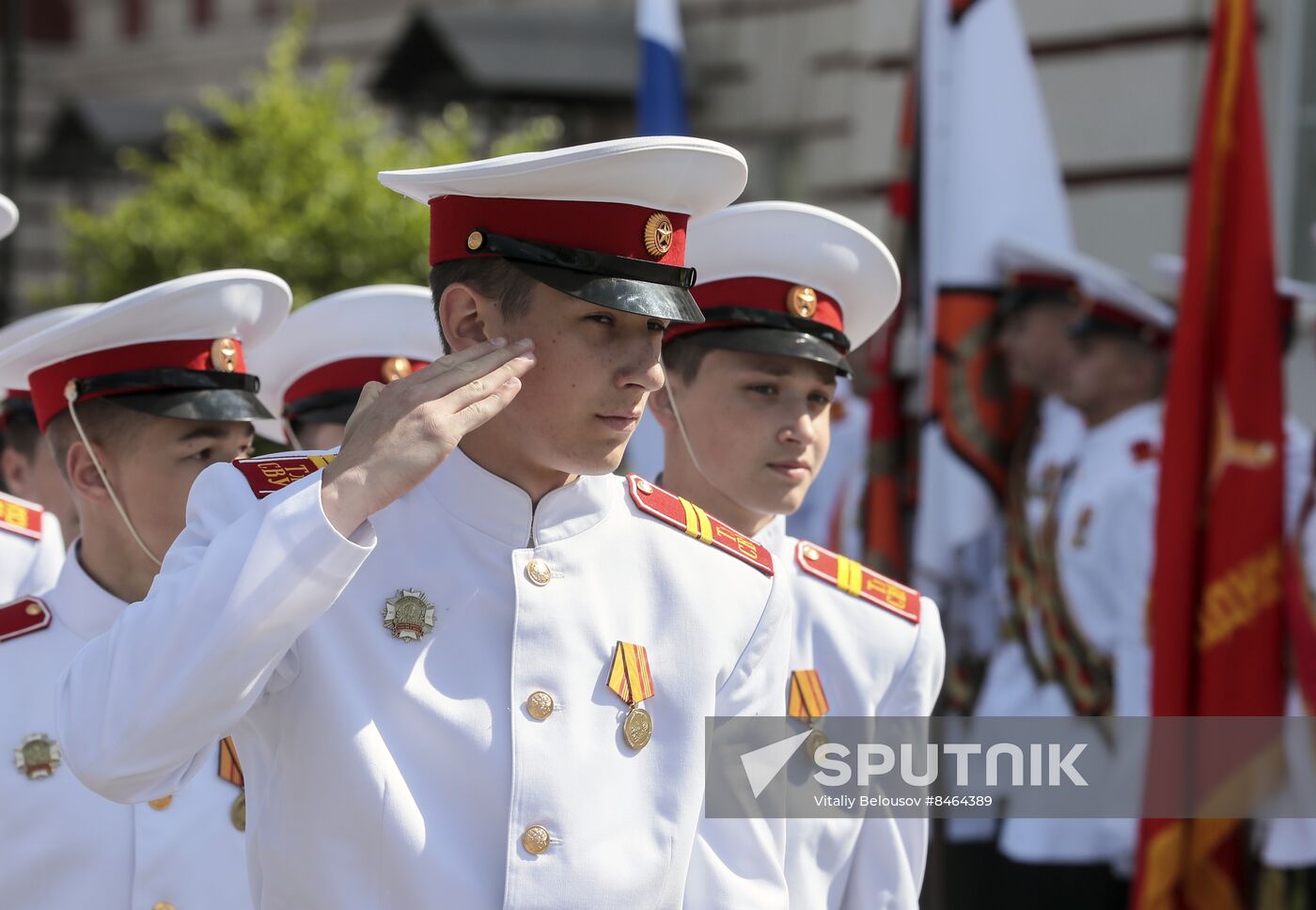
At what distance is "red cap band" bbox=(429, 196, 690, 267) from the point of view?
2430 millimetres

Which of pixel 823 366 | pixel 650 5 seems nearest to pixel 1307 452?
pixel 823 366

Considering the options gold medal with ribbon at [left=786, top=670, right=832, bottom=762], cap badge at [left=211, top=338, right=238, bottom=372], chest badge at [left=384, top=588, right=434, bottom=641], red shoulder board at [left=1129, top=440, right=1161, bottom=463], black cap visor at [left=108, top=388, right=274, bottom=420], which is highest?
red shoulder board at [left=1129, top=440, right=1161, bottom=463]

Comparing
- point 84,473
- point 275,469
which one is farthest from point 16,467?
point 275,469

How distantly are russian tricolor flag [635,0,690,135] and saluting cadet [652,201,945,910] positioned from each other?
469 cm

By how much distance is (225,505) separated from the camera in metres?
2.31

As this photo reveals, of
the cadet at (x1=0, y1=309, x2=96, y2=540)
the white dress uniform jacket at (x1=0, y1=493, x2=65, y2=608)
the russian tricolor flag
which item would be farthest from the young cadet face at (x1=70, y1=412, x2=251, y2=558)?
the russian tricolor flag

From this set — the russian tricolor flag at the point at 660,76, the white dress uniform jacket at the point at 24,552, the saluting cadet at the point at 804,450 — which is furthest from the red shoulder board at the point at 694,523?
the russian tricolor flag at the point at 660,76

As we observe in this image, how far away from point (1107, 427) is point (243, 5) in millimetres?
11992

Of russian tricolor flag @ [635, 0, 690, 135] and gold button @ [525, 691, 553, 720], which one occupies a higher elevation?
russian tricolor flag @ [635, 0, 690, 135]

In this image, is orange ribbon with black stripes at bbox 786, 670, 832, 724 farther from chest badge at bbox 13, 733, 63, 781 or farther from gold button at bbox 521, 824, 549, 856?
chest badge at bbox 13, 733, 63, 781

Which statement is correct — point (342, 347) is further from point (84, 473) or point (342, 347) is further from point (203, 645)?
point (203, 645)

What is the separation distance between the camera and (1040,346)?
24.0ft

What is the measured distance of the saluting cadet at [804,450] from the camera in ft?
10.8

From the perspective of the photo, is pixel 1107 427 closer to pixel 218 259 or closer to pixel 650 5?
pixel 650 5
